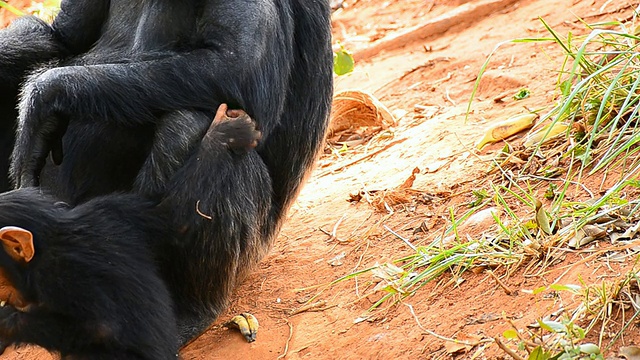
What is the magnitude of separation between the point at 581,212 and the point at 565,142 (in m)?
0.82

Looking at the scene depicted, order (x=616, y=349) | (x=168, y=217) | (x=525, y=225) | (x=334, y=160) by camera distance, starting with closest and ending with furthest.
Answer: (x=616, y=349)
(x=168, y=217)
(x=525, y=225)
(x=334, y=160)

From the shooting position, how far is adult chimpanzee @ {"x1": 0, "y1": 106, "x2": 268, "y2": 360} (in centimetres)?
371

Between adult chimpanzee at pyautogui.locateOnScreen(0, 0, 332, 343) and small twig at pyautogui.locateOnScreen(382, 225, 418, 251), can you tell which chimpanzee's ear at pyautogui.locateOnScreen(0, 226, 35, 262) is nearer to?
adult chimpanzee at pyautogui.locateOnScreen(0, 0, 332, 343)

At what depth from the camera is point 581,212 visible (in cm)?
422

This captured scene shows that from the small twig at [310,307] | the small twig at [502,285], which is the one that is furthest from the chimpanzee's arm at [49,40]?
the small twig at [502,285]

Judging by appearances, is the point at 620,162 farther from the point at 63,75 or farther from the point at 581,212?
the point at 63,75

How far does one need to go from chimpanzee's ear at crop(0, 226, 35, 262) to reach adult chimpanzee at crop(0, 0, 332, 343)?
23.6 inches

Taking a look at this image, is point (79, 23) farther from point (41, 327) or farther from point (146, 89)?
point (41, 327)

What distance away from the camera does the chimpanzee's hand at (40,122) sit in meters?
4.15

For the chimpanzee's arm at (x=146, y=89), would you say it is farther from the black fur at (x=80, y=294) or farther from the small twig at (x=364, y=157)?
the small twig at (x=364, y=157)

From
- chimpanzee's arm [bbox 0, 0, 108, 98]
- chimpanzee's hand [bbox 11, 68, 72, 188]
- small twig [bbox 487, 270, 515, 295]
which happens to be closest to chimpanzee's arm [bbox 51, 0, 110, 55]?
chimpanzee's arm [bbox 0, 0, 108, 98]

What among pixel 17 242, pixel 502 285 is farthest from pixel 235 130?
pixel 502 285

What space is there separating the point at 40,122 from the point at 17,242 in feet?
2.33

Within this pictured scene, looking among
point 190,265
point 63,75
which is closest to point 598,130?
point 190,265
